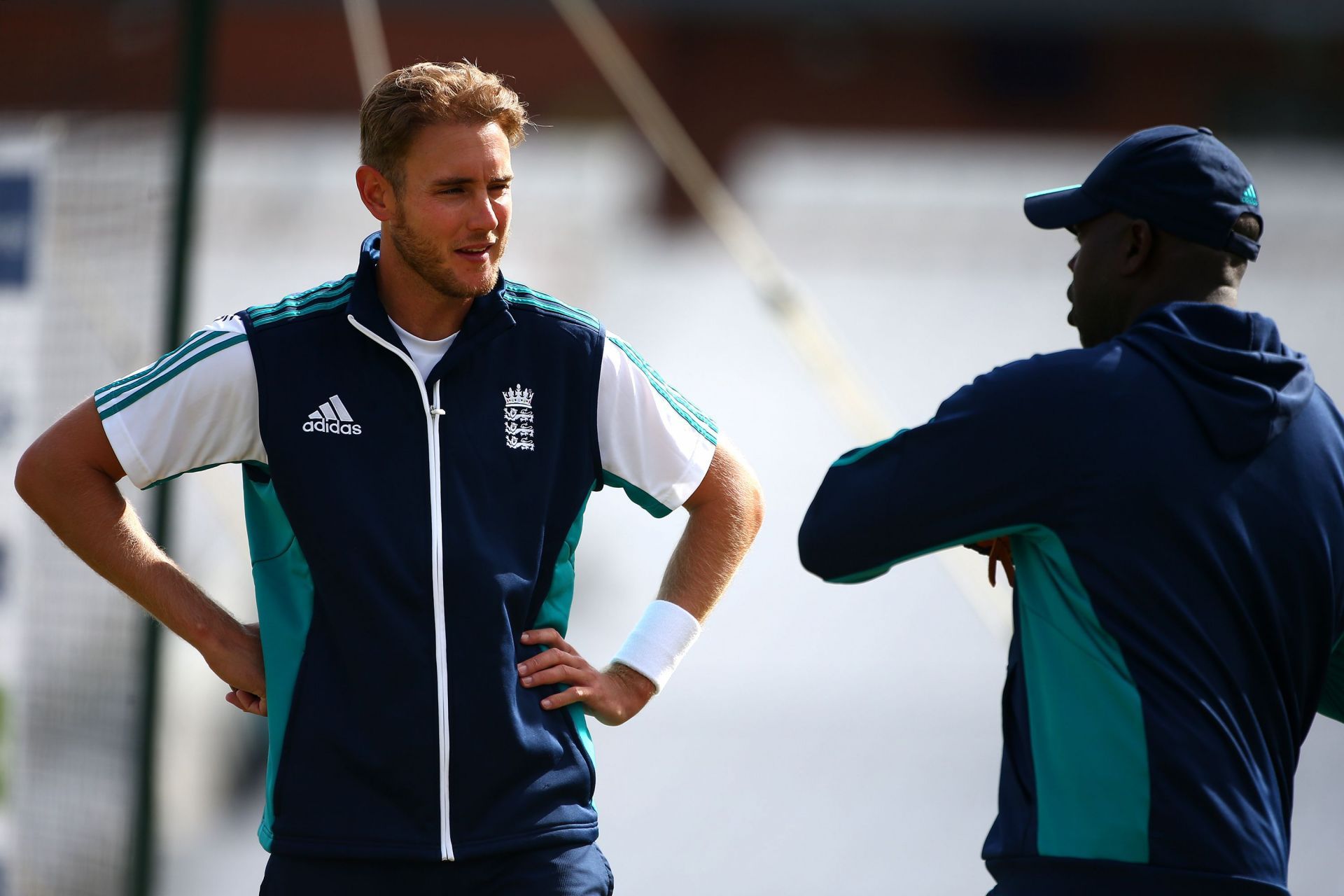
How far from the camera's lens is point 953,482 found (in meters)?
1.67

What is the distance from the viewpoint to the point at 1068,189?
186 centimetres

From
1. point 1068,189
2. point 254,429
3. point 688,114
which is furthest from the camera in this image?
point 688,114

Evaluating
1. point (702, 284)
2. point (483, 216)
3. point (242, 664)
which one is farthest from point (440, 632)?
point (702, 284)

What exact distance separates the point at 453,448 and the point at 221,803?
5.55 meters

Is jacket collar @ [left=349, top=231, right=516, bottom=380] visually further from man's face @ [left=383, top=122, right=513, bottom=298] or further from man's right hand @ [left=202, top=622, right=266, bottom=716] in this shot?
man's right hand @ [left=202, top=622, right=266, bottom=716]

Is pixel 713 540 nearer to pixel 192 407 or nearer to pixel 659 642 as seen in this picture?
pixel 659 642

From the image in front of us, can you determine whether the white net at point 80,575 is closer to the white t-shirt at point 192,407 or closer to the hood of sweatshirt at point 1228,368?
the white t-shirt at point 192,407

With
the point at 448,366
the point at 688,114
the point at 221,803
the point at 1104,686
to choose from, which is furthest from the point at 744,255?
the point at 688,114

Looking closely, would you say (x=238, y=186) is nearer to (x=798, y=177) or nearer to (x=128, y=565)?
(x=798, y=177)

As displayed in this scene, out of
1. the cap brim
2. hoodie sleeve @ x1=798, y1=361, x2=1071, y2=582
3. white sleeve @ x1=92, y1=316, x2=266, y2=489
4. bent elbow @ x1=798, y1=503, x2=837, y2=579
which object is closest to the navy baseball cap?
the cap brim

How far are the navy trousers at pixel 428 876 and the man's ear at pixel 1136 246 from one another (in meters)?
0.98

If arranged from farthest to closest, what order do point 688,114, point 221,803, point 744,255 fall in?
point 688,114, point 221,803, point 744,255

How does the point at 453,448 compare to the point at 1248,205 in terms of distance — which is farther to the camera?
the point at 453,448

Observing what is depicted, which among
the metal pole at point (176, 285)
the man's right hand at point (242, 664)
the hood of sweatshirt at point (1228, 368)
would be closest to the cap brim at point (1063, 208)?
the hood of sweatshirt at point (1228, 368)
